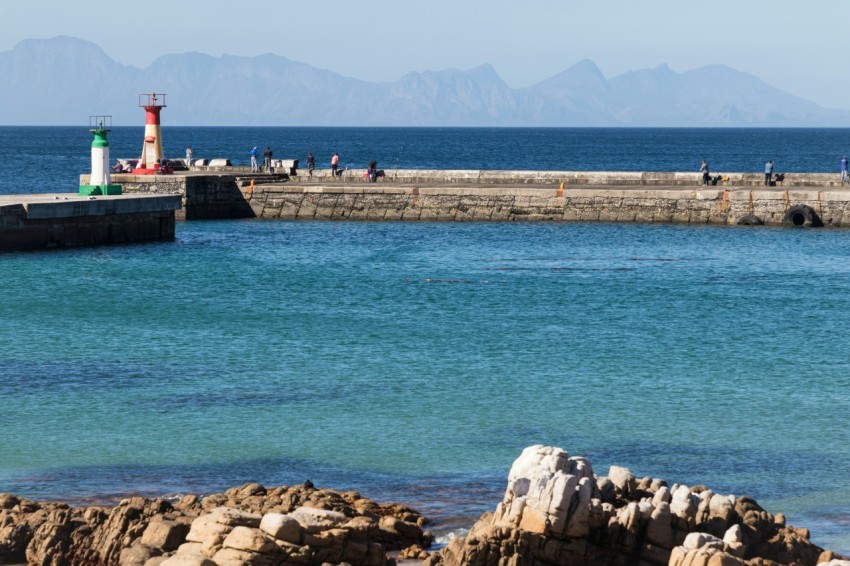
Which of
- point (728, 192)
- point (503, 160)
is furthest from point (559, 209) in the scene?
point (503, 160)

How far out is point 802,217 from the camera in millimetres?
46781

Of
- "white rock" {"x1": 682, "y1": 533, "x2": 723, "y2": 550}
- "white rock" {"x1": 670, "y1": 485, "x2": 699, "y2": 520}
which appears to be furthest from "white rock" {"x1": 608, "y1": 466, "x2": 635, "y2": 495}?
"white rock" {"x1": 682, "y1": 533, "x2": 723, "y2": 550}

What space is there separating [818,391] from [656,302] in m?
10.7

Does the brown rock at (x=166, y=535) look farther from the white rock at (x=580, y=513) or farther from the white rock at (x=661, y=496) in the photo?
the white rock at (x=661, y=496)

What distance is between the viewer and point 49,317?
2870cm

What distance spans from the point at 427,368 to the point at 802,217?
89.9ft

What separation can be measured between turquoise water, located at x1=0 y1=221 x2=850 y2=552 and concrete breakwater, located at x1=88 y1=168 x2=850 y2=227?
5.91 m

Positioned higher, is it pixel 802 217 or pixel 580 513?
pixel 802 217

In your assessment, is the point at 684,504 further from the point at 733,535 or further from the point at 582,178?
the point at 582,178

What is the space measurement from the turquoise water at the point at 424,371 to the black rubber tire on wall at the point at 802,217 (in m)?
4.70

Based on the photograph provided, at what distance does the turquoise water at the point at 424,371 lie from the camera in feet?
54.3

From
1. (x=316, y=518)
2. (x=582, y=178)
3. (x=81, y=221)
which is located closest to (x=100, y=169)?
(x=81, y=221)

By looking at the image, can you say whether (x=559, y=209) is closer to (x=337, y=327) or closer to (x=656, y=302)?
(x=656, y=302)

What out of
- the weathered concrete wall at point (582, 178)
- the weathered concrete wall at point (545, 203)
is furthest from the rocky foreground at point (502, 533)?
the weathered concrete wall at point (582, 178)
